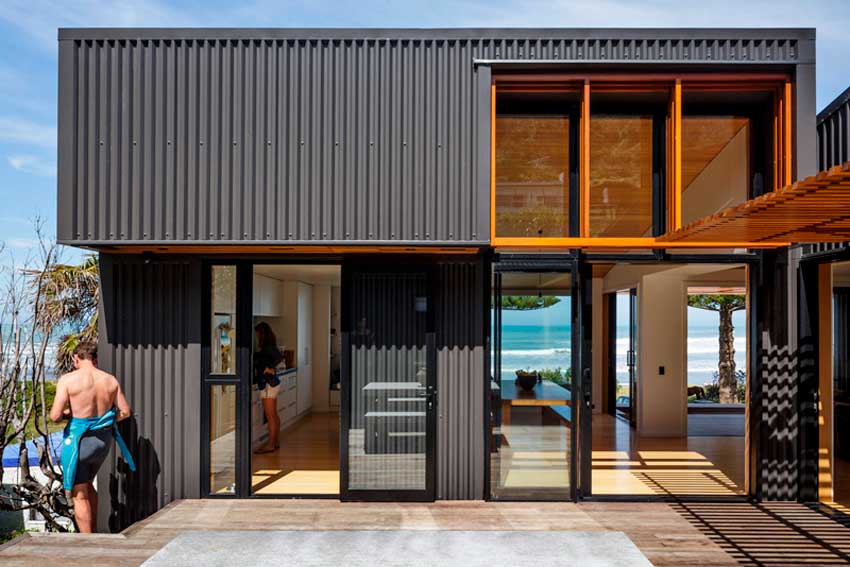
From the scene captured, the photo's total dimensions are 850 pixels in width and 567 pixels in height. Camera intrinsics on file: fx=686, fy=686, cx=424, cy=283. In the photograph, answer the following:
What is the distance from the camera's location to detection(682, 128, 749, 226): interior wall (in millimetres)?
6090

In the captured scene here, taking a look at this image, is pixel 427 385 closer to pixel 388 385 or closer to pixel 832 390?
pixel 388 385

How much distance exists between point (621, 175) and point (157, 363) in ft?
14.7

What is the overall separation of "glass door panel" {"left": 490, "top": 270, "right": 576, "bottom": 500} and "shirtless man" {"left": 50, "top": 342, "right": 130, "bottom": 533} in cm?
322

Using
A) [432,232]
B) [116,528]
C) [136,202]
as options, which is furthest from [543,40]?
[116,528]

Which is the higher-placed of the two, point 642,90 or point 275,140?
point 642,90

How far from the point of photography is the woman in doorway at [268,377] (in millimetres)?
8156

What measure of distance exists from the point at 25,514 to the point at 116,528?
2774 millimetres

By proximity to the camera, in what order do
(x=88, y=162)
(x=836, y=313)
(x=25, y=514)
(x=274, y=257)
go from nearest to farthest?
(x=88, y=162)
(x=274, y=257)
(x=25, y=514)
(x=836, y=313)

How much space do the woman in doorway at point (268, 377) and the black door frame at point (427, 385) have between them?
2289mm

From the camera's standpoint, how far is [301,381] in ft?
35.8

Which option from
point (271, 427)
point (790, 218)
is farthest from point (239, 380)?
point (790, 218)

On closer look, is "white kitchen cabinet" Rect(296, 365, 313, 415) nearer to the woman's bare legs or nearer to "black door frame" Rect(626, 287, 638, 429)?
the woman's bare legs

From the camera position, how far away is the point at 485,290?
6.14m

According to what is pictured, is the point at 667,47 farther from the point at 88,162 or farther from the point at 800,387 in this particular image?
the point at 88,162
